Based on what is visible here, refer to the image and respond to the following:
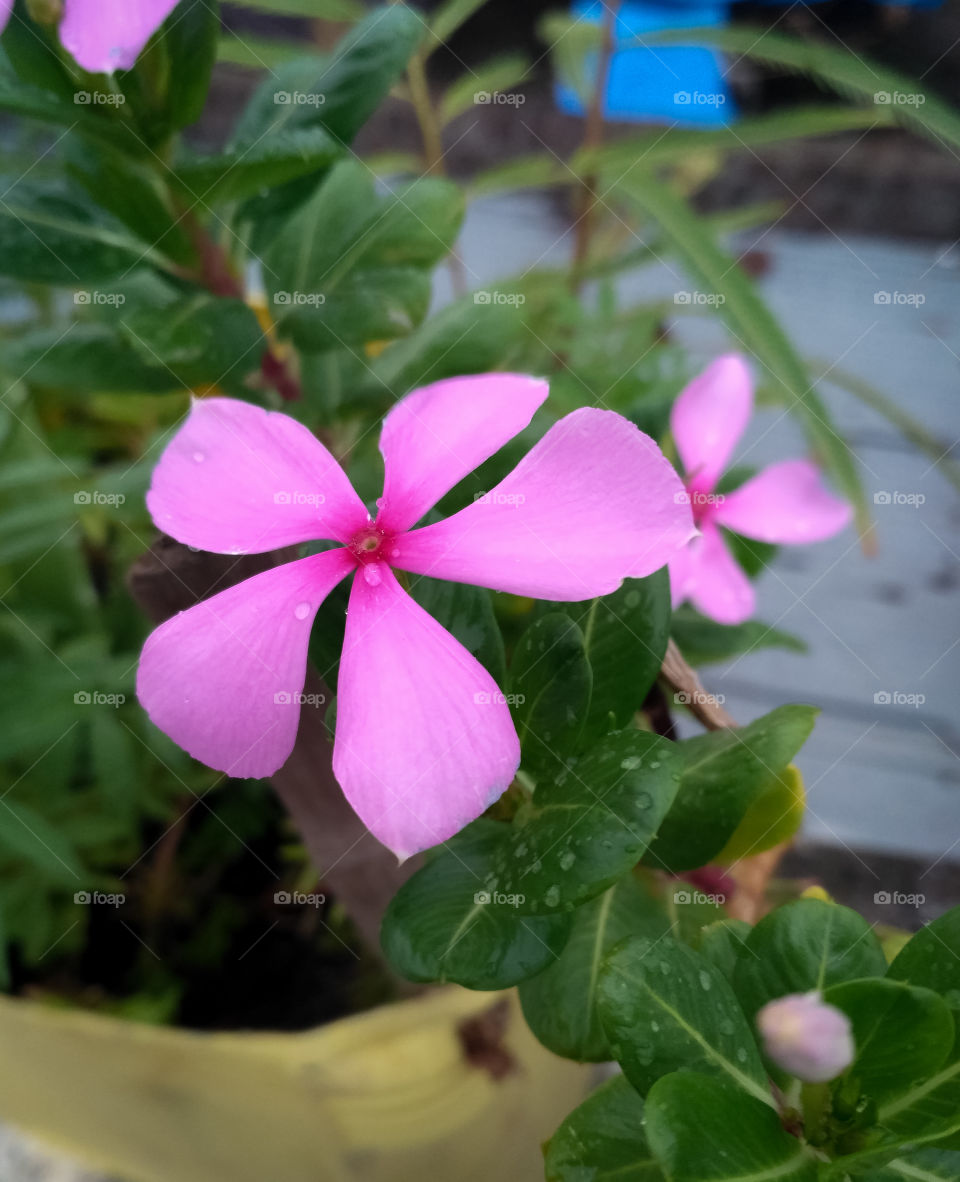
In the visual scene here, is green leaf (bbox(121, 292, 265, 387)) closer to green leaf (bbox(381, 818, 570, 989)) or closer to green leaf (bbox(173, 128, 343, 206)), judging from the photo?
green leaf (bbox(173, 128, 343, 206))

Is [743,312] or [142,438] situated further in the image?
[142,438]

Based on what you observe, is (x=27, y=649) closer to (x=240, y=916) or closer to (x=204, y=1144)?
(x=240, y=916)

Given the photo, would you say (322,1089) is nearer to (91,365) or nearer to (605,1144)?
(605,1144)

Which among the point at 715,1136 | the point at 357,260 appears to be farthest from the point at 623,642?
the point at 357,260

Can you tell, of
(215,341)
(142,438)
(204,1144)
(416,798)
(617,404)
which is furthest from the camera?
(142,438)

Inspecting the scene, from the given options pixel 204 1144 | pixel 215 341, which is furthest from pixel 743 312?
pixel 204 1144

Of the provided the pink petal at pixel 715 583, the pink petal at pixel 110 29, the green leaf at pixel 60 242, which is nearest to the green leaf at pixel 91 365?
the green leaf at pixel 60 242

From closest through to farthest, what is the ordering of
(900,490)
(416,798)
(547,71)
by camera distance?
Answer: (416,798) < (900,490) < (547,71)

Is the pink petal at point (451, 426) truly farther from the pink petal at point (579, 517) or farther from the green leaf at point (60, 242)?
the green leaf at point (60, 242)

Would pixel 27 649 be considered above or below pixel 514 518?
below
